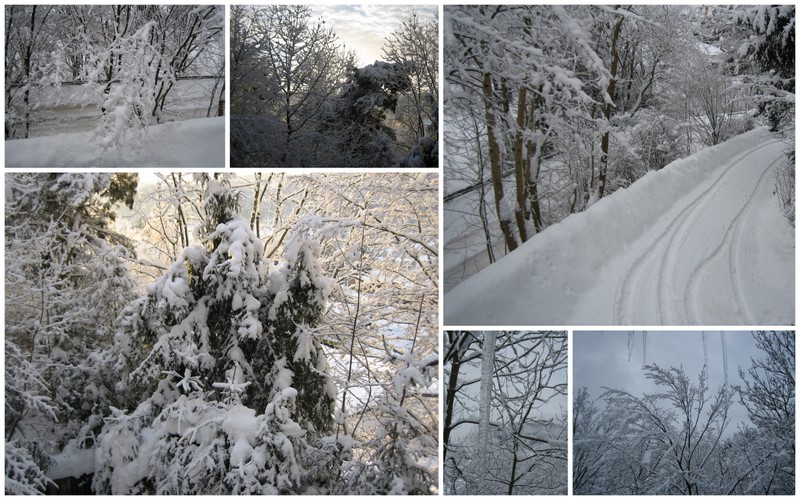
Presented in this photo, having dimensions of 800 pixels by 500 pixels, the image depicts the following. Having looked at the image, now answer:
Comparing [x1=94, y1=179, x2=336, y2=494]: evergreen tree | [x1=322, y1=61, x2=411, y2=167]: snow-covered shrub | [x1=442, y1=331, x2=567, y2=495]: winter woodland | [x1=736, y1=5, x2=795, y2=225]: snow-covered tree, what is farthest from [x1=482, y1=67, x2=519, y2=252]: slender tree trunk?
[x1=736, y1=5, x2=795, y2=225]: snow-covered tree

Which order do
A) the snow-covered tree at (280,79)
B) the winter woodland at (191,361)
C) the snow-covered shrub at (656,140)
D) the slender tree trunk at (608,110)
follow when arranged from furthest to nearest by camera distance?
1. the snow-covered shrub at (656,140)
2. the slender tree trunk at (608,110)
3. the winter woodland at (191,361)
4. the snow-covered tree at (280,79)

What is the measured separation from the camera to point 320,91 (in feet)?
9.95

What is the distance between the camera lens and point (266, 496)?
3.09 meters

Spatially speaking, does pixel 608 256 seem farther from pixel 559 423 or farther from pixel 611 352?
pixel 559 423

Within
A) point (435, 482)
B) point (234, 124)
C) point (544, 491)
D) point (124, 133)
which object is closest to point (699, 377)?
point (544, 491)

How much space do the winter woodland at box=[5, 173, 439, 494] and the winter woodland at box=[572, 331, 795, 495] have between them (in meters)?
0.88

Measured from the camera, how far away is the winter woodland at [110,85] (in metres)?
3.03

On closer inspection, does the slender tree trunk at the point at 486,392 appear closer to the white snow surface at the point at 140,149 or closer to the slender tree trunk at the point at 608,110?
the slender tree trunk at the point at 608,110

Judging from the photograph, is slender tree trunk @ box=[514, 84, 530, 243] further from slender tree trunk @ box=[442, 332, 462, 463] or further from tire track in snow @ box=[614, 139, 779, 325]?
slender tree trunk @ box=[442, 332, 462, 463]

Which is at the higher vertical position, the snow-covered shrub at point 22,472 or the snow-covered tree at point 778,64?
the snow-covered tree at point 778,64

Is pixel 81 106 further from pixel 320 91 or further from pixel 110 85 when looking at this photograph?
pixel 320 91

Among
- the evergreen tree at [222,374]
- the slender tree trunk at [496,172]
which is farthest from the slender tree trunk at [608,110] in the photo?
the evergreen tree at [222,374]

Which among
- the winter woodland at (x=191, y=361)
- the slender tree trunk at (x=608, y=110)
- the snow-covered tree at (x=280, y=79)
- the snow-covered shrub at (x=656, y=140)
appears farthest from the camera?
the snow-covered shrub at (x=656, y=140)

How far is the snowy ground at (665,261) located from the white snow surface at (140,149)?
1499mm
